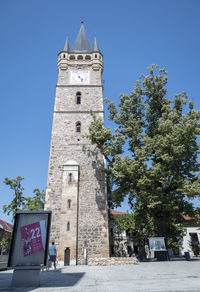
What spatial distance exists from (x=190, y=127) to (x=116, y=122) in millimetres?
6378

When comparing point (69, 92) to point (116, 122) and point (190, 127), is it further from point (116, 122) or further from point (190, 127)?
point (190, 127)

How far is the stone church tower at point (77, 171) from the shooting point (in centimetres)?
1552

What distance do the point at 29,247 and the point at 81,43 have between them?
2929 centimetres

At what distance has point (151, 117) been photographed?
58.9ft

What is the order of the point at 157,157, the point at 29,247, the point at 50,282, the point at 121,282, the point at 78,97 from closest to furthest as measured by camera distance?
1. the point at 121,282
2. the point at 50,282
3. the point at 29,247
4. the point at 157,157
5. the point at 78,97

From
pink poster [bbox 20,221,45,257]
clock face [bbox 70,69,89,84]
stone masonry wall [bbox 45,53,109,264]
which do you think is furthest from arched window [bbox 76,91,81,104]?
pink poster [bbox 20,221,45,257]

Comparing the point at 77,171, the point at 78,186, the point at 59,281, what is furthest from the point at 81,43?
the point at 59,281

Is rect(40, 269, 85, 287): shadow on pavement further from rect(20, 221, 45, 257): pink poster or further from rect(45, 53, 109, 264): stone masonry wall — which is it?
rect(45, 53, 109, 264): stone masonry wall

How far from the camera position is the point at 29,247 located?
247 inches

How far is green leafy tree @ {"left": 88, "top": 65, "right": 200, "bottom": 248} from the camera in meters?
13.8

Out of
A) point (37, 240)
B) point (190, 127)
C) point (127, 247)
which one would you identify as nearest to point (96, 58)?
point (190, 127)

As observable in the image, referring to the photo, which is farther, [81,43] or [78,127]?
[81,43]

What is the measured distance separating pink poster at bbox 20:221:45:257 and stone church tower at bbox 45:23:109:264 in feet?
30.9

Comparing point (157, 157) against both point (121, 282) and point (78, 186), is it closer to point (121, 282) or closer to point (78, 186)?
point (78, 186)
